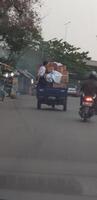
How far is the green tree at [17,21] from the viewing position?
4331 centimetres

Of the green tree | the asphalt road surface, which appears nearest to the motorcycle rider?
the asphalt road surface

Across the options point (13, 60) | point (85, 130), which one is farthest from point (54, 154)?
point (13, 60)

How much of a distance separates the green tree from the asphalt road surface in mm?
19946

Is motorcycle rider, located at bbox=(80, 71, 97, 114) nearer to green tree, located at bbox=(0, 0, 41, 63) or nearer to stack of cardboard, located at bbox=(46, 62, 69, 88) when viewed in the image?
stack of cardboard, located at bbox=(46, 62, 69, 88)

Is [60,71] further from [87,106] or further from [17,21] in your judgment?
[17,21]

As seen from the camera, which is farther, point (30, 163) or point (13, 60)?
point (13, 60)

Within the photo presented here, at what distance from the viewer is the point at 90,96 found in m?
25.9

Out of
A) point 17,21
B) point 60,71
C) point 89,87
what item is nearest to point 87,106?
point 89,87

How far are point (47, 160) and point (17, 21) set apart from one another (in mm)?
33366

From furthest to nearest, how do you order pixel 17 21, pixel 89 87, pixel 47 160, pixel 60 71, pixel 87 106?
pixel 17 21
pixel 60 71
pixel 89 87
pixel 87 106
pixel 47 160

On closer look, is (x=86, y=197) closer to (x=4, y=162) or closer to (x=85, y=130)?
(x=4, y=162)

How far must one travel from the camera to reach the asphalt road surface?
1023 centimetres

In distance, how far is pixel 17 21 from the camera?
4662 cm

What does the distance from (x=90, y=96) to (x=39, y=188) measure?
15.6 m
